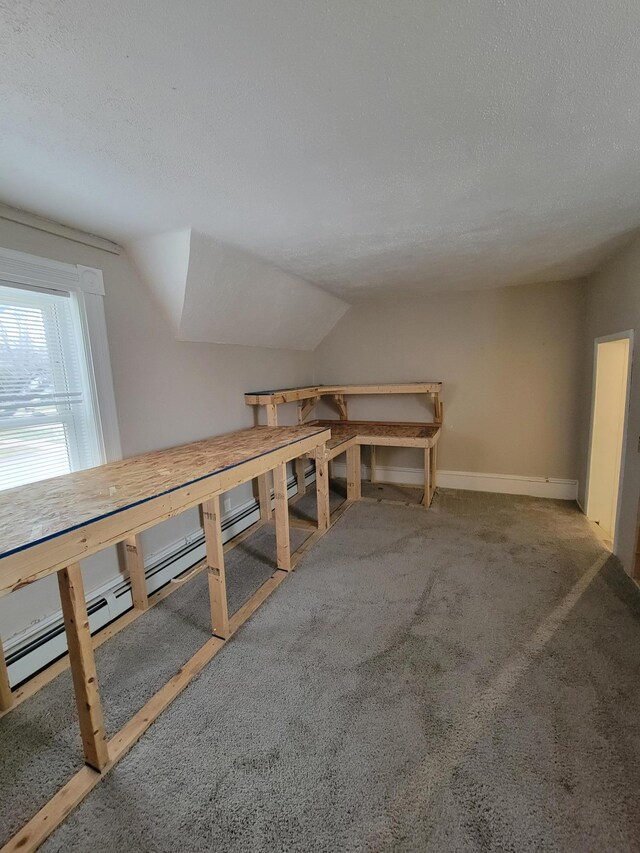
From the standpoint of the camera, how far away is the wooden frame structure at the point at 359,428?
3.28m

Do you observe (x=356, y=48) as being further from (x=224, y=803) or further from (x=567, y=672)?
(x=567, y=672)

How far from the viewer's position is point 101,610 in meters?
2.00

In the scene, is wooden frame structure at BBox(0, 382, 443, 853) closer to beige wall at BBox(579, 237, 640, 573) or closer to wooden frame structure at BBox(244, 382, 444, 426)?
wooden frame structure at BBox(244, 382, 444, 426)

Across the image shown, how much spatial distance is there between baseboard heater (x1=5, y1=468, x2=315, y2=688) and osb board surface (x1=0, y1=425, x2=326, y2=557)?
0.72 m

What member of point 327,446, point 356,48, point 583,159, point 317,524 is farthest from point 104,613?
point 583,159

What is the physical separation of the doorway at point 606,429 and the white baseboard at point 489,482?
507 mm

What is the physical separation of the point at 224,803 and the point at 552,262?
374 centimetres

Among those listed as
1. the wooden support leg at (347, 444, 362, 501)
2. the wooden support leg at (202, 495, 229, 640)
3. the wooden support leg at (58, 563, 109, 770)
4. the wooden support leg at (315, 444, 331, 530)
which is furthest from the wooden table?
the wooden support leg at (58, 563, 109, 770)

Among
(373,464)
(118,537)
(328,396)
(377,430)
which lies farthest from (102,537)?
(328,396)

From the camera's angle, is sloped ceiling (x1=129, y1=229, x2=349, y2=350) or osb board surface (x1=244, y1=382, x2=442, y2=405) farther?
osb board surface (x1=244, y1=382, x2=442, y2=405)

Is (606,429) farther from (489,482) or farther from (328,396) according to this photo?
(328,396)

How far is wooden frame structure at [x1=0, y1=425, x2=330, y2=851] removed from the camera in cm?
111

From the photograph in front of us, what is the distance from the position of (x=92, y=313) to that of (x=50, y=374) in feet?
1.33

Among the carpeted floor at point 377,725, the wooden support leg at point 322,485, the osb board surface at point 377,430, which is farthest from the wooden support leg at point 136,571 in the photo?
the osb board surface at point 377,430
